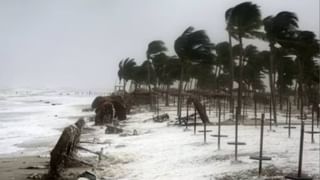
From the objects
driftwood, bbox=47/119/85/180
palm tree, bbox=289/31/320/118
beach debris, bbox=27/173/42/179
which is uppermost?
palm tree, bbox=289/31/320/118

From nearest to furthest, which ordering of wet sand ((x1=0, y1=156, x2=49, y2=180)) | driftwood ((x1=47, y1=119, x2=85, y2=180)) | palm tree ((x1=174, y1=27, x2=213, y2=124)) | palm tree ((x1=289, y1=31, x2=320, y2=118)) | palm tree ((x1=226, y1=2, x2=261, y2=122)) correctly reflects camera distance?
1. driftwood ((x1=47, y1=119, x2=85, y2=180))
2. wet sand ((x1=0, y1=156, x2=49, y2=180))
3. palm tree ((x1=289, y1=31, x2=320, y2=118))
4. palm tree ((x1=226, y1=2, x2=261, y2=122))
5. palm tree ((x1=174, y1=27, x2=213, y2=124))

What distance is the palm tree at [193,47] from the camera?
44.0 m

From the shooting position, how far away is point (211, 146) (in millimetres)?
17141

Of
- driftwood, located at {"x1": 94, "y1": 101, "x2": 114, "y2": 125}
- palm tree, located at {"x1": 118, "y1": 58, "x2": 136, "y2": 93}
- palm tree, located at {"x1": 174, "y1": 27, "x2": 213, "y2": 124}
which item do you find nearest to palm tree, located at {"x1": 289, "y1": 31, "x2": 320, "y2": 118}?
palm tree, located at {"x1": 174, "y1": 27, "x2": 213, "y2": 124}

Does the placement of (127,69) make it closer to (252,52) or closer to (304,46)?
(252,52)

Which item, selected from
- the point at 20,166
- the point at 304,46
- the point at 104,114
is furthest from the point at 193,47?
the point at 20,166

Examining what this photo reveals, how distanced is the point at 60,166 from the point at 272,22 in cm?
2446

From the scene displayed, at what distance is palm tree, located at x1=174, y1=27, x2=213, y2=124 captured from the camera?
144 ft

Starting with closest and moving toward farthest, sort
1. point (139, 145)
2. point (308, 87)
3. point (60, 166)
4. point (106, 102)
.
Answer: point (60, 166), point (139, 145), point (106, 102), point (308, 87)

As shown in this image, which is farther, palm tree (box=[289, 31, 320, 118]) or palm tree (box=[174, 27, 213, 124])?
palm tree (box=[174, 27, 213, 124])

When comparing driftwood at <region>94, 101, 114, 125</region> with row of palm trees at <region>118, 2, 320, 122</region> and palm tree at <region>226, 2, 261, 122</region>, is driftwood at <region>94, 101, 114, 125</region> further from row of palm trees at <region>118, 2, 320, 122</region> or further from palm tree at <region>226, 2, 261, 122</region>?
palm tree at <region>226, 2, 261, 122</region>

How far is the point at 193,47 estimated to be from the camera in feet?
145

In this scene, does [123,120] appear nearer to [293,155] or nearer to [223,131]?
[223,131]

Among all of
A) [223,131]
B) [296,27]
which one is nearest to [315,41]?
[296,27]
